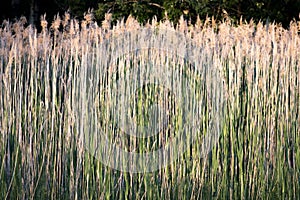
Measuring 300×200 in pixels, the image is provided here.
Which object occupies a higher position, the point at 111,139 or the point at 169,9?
the point at 169,9

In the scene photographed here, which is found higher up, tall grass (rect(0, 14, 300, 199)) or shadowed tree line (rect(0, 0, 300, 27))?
shadowed tree line (rect(0, 0, 300, 27))

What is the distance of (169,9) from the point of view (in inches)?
230

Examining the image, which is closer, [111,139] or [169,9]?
[111,139]

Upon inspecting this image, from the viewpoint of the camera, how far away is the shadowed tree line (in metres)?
5.84

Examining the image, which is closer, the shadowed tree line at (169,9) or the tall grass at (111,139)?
the tall grass at (111,139)

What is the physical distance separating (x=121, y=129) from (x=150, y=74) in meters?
0.34

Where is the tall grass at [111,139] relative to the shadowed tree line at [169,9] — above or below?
below

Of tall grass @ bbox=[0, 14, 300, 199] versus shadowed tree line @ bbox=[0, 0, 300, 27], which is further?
shadowed tree line @ bbox=[0, 0, 300, 27]

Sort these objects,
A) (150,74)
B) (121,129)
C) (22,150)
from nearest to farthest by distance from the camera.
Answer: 1. (22,150)
2. (121,129)
3. (150,74)

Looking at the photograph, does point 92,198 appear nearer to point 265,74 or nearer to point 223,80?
point 223,80

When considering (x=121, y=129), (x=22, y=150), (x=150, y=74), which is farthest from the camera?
(x=150, y=74)

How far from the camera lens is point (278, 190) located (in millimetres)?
2760

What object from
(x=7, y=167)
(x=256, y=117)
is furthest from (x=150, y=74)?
(x=7, y=167)

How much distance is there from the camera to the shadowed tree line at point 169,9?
5.84 meters
